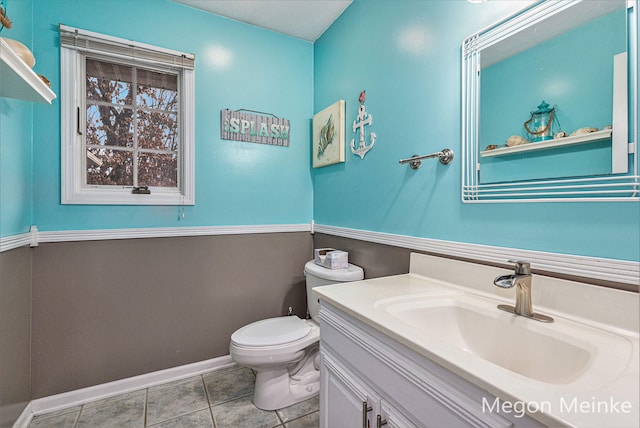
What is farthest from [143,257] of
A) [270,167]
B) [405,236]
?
[405,236]

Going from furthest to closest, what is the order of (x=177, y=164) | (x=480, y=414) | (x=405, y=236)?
(x=177, y=164)
(x=405, y=236)
(x=480, y=414)

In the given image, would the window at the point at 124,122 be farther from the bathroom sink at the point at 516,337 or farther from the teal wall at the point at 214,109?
the bathroom sink at the point at 516,337

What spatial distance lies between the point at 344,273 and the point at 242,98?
144 cm

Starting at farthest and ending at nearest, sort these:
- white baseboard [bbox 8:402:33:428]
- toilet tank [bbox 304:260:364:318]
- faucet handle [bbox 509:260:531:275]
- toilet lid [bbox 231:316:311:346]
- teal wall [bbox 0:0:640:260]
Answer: toilet tank [bbox 304:260:364:318] < toilet lid [bbox 231:316:311:346] < white baseboard [bbox 8:402:33:428] < teal wall [bbox 0:0:640:260] < faucet handle [bbox 509:260:531:275]

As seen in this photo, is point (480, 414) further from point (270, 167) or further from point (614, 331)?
point (270, 167)

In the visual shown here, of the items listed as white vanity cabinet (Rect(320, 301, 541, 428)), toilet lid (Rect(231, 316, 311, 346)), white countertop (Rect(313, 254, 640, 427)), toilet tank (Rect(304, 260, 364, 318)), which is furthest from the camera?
toilet tank (Rect(304, 260, 364, 318))

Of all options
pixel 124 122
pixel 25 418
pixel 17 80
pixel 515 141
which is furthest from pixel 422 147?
pixel 25 418

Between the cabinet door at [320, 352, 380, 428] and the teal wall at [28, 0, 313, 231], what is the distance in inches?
51.2

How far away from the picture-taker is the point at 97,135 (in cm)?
177

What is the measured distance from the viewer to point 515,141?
991 millimetres

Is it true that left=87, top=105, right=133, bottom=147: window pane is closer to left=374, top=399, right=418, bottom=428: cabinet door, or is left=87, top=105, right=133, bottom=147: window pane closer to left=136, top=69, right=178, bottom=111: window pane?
left=136, top=69, right=178, bottom=111: window pane

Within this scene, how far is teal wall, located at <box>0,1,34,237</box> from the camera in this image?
1257 mm

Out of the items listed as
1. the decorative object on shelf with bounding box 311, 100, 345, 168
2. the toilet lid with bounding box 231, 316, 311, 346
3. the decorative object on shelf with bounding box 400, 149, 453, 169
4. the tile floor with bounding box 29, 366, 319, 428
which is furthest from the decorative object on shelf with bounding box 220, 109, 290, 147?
the tile floor with bounding box 29, 366, 319, 428

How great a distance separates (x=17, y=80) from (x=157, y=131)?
942 mm
